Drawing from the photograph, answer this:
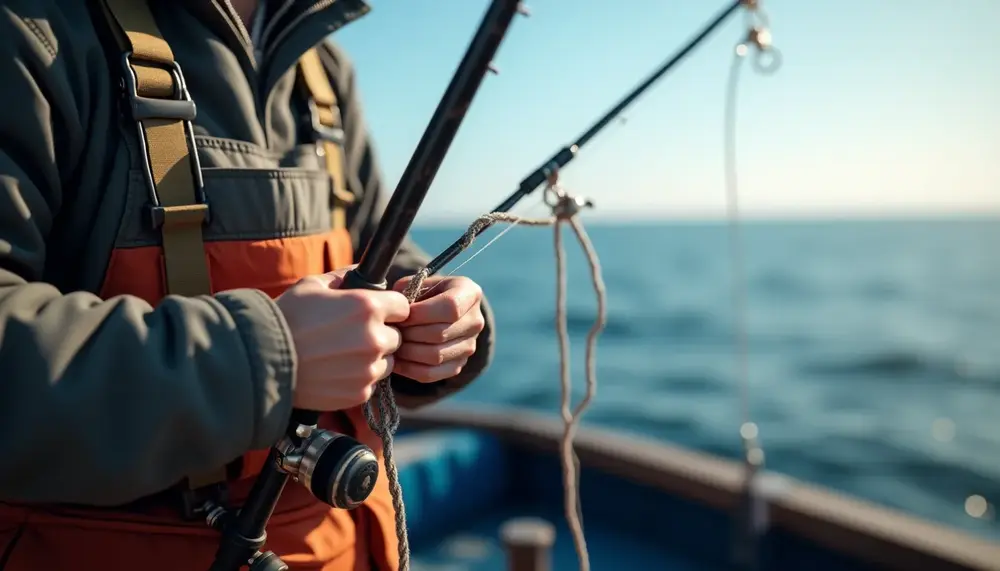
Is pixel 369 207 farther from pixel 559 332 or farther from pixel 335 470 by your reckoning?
pixel 335 470

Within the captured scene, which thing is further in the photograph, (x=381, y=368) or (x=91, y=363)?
(x=381, y=368)

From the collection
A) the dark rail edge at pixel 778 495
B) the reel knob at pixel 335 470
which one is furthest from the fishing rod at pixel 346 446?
the dark rail edge at pixel 778 495

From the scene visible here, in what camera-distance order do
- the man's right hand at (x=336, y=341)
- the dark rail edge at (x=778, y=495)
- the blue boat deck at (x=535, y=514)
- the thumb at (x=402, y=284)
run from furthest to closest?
the blue boat deck at (x=535, y=514) < the dark rail edge at (x=778, y=495) < the thumb at (x=402, y=284) < the man's right hand at (x=336, y=341)

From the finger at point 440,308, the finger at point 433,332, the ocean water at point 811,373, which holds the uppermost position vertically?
the finger at point 440,308

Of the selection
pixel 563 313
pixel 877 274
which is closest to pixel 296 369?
pixel 563 313

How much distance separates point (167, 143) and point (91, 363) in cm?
39

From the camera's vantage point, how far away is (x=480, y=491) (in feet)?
15.1

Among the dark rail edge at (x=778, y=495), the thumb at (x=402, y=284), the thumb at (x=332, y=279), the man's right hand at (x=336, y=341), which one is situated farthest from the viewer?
the dark rail edge at (x=778, y=495)

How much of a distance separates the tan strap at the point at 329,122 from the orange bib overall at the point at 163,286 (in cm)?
28

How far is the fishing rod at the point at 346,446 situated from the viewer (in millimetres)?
917

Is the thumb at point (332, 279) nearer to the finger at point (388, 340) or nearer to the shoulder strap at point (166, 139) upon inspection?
the finger at point (388, 340)

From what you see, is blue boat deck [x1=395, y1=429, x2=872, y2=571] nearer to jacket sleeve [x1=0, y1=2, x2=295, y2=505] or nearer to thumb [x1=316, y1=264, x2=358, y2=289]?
thumb [x1=316, y1=264, x2=358, y2=289]

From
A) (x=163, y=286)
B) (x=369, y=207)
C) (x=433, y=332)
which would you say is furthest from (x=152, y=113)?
(x=369, y=207)

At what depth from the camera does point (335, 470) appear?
1000 millimetres
